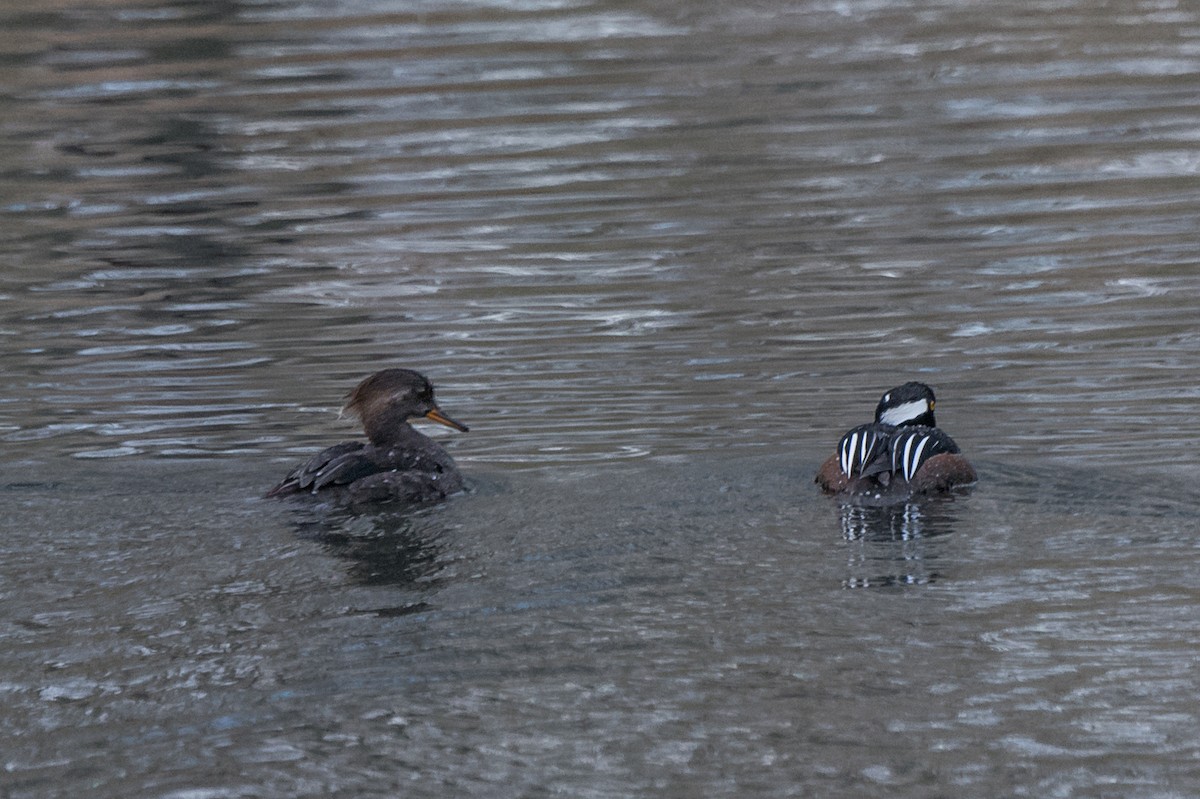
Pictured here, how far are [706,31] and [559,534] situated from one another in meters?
15.3

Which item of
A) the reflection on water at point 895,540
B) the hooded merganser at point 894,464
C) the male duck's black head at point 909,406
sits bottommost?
the reflection on water at point 895,540

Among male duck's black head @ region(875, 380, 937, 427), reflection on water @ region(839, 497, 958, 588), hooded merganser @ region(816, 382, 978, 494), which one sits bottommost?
reflection on water @ region(839, 497, 958, 588)

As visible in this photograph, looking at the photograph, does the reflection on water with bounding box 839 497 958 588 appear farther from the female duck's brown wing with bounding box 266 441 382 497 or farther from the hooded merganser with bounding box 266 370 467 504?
the female duck's brown wing with bounding box 266 441 382 497

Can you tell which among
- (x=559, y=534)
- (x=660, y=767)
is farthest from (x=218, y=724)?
(x=559, y=534)

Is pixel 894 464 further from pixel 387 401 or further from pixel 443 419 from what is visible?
pixel 387 401

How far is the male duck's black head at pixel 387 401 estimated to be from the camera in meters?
9.16

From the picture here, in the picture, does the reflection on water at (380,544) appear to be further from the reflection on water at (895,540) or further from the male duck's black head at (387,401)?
the reflection on water at (895,540)

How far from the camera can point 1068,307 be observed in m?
11.7

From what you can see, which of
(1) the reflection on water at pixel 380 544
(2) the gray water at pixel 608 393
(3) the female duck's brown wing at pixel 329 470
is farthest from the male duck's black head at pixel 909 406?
(3) the female duck's brown wing at pixel 329 470

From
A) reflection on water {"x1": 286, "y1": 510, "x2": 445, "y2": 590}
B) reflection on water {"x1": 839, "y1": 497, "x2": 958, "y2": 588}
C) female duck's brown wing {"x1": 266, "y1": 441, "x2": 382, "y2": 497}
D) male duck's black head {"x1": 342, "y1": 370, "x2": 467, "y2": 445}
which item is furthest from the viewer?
male duck's black head {"x1": 342, "y1": 370, "x2": 467, "y2": 445}

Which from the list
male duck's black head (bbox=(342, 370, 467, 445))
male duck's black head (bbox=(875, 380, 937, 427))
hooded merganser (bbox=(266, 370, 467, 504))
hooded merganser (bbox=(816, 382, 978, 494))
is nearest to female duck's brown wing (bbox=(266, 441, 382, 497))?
hooded merganser (bbox=(266, 370, 467, 504))

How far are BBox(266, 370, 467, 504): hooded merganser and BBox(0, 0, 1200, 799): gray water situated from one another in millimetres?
282

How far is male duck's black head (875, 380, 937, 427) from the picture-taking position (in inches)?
345

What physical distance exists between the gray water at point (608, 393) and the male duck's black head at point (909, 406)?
16.9 inches
